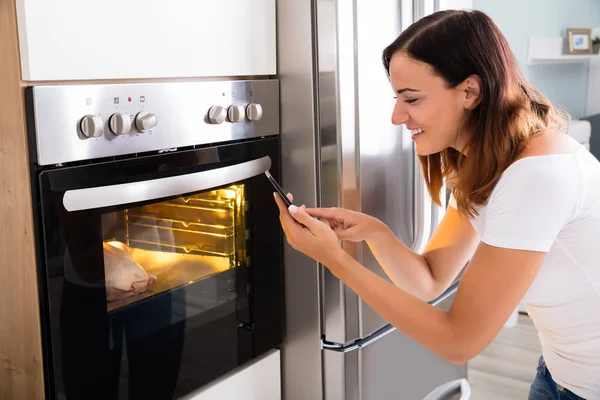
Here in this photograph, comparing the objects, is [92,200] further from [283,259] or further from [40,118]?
[283,259]

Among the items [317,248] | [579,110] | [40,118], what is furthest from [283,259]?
[579,110]

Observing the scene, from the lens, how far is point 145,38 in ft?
4.22

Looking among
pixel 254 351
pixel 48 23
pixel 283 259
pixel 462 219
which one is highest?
pixel 48 23

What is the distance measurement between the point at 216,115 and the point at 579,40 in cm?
298

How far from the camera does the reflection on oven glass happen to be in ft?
4.25

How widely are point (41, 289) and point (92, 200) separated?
0.16m

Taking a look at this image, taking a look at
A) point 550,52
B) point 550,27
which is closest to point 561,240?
point 550,52

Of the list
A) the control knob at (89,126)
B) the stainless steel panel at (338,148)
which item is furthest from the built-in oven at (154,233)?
the stainless steel panel at (338,148)

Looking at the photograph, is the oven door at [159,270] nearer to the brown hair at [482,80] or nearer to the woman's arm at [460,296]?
the woman's arm at [460,296]

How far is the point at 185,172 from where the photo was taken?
138 cm

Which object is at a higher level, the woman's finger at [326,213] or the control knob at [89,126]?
the control knob at [89,126]

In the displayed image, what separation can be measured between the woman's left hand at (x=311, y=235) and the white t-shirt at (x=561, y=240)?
256mm

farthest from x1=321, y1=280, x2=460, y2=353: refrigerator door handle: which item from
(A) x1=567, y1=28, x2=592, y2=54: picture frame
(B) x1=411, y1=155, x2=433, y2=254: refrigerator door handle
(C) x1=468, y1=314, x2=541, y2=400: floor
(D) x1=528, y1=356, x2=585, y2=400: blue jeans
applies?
(A) x1=567, y1=28, x2=592, y2=54: picture frame

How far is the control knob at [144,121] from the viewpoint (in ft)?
4.11
